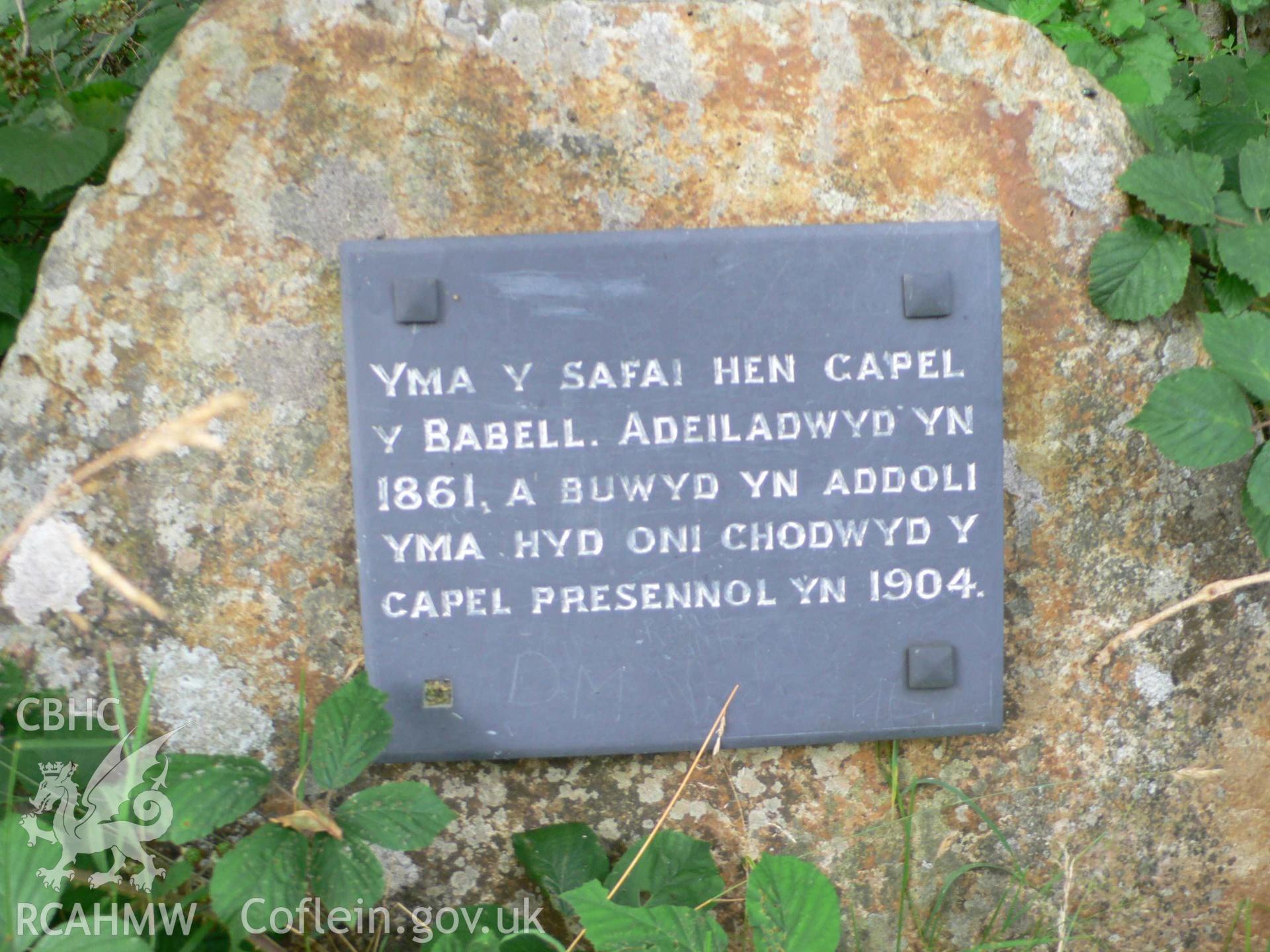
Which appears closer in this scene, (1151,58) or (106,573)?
(106,573)

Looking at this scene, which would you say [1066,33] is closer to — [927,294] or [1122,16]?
[1122,16]

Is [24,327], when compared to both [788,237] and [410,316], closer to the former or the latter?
[410,316]

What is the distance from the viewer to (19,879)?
1170 mm

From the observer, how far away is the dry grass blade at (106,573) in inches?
55.1

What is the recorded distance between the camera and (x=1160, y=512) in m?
1.50

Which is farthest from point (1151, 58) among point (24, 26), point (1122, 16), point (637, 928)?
point (24, 26)

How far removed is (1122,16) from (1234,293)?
95 centimetres

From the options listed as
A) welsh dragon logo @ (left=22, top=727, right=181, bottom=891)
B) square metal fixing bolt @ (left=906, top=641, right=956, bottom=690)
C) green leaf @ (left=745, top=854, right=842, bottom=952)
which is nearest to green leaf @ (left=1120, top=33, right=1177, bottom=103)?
square metal fixing bolt @ (left=906, top=641, right=956, bottom=690)

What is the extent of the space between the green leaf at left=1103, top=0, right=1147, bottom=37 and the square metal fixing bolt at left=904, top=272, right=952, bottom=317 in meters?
1.12

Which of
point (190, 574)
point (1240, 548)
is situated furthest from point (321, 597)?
point (1240, 548)

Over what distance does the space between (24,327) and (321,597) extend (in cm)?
54

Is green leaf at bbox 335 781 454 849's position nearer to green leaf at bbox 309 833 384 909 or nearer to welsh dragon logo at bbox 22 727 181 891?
green leaf at bbox 309 833 384 909

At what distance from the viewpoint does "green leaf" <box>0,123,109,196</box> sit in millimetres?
1495

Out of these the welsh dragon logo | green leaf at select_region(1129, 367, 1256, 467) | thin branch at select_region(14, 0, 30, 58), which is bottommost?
the welsh dragon logo
